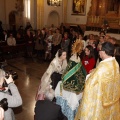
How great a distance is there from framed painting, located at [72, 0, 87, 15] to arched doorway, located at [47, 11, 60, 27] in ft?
5.49

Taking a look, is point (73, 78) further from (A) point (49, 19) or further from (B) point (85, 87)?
(A) point (49, 19)

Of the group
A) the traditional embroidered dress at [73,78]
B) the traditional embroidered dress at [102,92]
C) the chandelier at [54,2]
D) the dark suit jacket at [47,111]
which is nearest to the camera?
the dark suit jacket at [47,111]

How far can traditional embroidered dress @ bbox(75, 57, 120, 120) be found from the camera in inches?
138

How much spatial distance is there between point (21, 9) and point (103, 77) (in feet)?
51.6

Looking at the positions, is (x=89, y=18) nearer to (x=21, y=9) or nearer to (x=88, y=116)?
(x=21, y=9)

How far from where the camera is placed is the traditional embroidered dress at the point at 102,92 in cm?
349

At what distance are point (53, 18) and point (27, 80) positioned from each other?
12.1 metres

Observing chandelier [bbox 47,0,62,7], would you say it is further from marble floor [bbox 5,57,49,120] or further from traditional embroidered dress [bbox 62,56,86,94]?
traditional embroidered dress [bbox 62,56,86,94]

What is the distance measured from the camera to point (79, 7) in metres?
18.3

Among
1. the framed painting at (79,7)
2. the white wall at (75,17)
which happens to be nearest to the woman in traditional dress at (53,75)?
the white wall at (75,17)

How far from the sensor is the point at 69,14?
19.2m

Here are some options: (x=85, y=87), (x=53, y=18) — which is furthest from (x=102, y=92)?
(x=53, y=18)

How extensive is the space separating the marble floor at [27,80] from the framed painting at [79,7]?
902 centimetres

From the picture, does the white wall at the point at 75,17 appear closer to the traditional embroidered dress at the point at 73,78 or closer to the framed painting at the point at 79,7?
the framed painting at the point at 79,7
